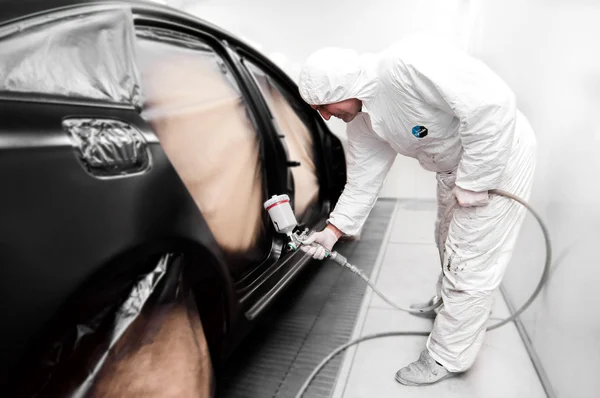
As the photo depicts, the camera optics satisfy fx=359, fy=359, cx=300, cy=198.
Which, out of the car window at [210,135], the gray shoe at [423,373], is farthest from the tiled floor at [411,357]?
the car window at [210,135]

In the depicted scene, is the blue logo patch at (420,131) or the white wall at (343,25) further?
the white wall at (343,25)

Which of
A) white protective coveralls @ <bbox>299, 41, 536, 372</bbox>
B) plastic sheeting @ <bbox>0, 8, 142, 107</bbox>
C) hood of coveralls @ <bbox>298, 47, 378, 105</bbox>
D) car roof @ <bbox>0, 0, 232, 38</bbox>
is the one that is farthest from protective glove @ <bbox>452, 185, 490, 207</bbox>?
car roof @ <bbox>0, 0, 232, 38</bbox>

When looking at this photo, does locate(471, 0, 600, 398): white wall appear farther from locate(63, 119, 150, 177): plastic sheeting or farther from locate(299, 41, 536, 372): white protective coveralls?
locate(63, 119, 150, 177): plastic sheeting

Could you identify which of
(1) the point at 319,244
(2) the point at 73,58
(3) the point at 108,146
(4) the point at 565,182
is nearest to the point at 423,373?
(1) the point at 319,244

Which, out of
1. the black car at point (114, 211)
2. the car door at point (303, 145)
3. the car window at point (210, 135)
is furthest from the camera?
the car door at point (303, 145)

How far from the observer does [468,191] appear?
1.21m

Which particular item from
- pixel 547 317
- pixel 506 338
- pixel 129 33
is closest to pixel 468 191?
pixel 547 317

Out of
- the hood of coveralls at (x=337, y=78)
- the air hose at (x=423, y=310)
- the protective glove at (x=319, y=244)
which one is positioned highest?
the hood of coveralls at (x=337, y=78)

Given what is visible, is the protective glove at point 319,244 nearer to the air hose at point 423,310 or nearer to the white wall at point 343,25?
the air hose at point 423,310

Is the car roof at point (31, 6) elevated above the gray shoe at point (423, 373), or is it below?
above

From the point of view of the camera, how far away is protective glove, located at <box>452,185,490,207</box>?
120 cm

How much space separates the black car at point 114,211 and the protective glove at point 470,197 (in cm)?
76

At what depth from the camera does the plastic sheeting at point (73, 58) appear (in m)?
0.67

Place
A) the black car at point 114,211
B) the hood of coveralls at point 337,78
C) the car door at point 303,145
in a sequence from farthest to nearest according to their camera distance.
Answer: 1. the car door at point 303,145
2. the hood of coveralls at point 337,78
3. the black car at point 114,211
